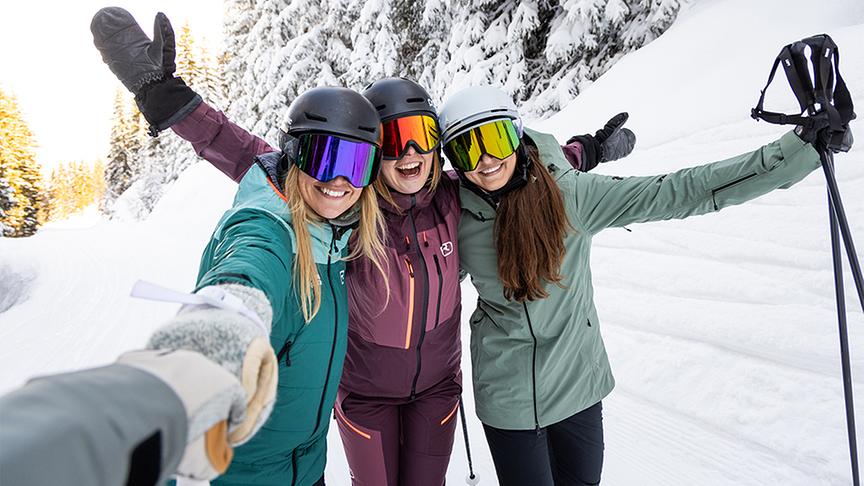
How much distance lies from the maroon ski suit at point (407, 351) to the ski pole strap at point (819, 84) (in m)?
1.55

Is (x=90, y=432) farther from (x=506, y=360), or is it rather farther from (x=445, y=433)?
(x=445, y=433)

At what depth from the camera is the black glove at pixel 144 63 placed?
109 inches

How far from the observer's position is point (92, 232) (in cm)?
1761

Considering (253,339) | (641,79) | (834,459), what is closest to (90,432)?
(253,339)

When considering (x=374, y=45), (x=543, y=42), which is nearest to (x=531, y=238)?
(x=543, y=42)

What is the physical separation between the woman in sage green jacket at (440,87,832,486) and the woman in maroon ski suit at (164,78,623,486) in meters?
0.15

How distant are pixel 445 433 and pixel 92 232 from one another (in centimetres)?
2005

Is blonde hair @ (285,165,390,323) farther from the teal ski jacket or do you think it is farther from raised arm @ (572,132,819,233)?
raised arm @ (572,132,819,233)

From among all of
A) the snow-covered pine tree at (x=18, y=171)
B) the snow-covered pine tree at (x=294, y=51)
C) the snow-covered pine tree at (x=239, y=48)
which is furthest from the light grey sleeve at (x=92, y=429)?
the snow-covered pine tree at (x=18, y=171)

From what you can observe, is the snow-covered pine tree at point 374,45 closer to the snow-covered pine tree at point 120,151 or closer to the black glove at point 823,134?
the black glove at point 823,134

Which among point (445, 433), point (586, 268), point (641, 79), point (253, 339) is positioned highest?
point (641, 79)

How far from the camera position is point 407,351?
87.5 inches

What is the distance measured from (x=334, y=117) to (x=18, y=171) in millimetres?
28007

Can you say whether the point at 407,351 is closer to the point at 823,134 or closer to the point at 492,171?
the point at 492,171
